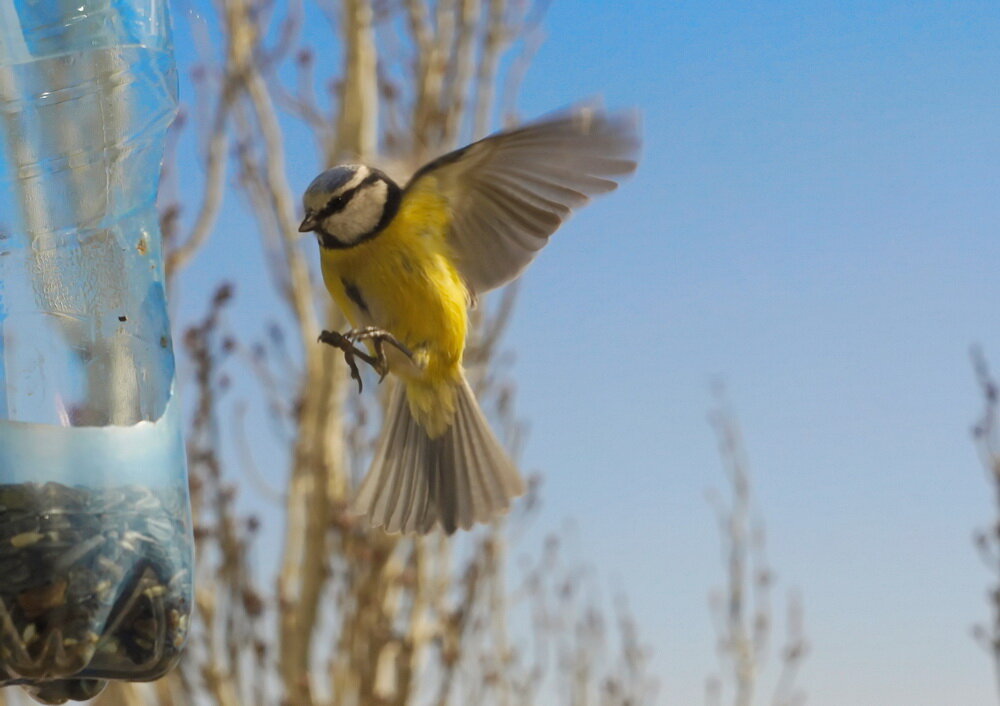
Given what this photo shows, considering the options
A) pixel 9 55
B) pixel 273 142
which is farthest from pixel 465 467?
pixel 273 142

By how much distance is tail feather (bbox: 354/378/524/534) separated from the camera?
10.5 feet

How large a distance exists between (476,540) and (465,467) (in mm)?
2036

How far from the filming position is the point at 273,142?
5.39 m

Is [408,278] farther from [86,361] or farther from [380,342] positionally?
[86,361]

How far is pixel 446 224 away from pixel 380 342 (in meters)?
0.37

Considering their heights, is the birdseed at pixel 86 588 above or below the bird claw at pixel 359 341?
below

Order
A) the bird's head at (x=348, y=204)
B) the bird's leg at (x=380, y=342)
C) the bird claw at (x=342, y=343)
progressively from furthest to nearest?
1. the bird's head at (x=348, y=204)
2. the bird's leg at (x=380, y=342)
3. the bird claw at (x=342, y=343)

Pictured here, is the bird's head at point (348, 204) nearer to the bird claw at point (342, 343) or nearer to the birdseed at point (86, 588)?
the bird claw at point (342, 343)

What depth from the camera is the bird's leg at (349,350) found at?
7.16ft

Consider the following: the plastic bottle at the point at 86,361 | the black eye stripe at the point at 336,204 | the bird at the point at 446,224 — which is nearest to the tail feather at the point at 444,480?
the bird at the point at 446,224

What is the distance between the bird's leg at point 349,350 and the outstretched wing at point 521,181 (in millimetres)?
417

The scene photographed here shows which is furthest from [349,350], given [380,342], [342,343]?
[380,342]

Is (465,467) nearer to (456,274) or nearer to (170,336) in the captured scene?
(456,274)

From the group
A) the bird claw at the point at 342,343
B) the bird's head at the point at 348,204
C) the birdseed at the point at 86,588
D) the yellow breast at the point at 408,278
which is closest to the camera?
the birdseed at the point at 86,588
